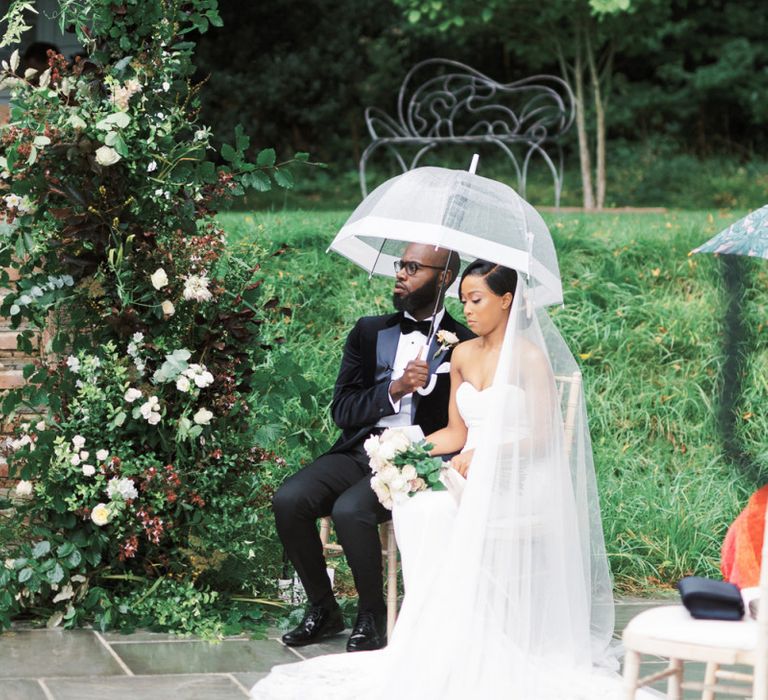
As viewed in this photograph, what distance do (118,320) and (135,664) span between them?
118 centimetres

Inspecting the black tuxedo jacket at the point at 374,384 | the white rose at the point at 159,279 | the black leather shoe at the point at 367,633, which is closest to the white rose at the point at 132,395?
the white rose at the point at 159,279

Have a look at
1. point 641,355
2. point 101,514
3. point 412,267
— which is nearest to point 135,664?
point 101,514

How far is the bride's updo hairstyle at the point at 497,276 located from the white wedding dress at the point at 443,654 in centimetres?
37

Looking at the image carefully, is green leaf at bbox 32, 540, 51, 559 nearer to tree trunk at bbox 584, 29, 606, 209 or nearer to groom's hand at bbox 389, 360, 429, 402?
groom's hand at bbox 389, 360, 429, 402

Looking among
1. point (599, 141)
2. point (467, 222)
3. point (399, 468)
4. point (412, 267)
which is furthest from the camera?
point (599, 141)

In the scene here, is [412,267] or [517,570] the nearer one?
[517,570]

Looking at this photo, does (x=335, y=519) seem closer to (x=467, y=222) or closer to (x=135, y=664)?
(x=135, y=664)

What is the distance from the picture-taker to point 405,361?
4.75 meters

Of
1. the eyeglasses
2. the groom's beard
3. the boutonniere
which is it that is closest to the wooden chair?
the boutonniere

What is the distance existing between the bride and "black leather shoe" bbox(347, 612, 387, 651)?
0.60ft

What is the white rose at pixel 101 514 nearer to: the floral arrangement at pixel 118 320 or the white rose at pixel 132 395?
the floral arrangement at pixel 118 320

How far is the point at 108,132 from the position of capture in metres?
4.39

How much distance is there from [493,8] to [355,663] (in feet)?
33.1

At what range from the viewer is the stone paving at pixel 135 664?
3941mm
